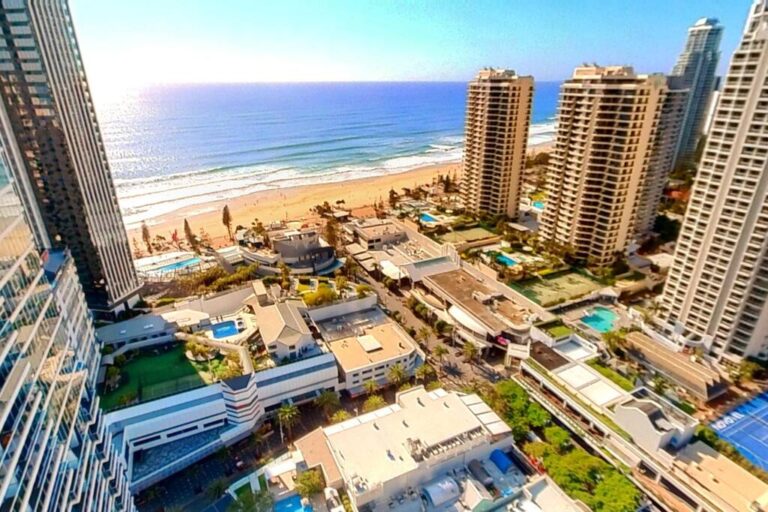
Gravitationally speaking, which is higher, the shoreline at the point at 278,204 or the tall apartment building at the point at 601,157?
the tall apartment building at the point at 601,157

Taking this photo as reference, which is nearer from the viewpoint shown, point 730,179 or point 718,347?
point 730,179

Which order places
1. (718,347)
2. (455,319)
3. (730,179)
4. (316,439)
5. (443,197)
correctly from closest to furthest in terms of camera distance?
(316,439) → (730,179) → (718,347) → (455,319) → (443,197)

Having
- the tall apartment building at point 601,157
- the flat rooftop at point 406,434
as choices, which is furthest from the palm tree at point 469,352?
the tall apartment building at point 601,157

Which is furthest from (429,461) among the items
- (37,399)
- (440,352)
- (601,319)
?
(601,319)

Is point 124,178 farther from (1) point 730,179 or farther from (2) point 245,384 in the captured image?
(1) point 730,179

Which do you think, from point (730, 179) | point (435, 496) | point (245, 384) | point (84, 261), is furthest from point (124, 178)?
point (730, 179)

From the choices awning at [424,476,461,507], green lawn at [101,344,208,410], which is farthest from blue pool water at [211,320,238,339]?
awning at [424,476,461,507]

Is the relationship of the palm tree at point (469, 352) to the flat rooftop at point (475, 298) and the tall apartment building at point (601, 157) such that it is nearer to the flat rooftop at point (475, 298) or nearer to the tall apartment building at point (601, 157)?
the flat rooftop at point (475, 298)
